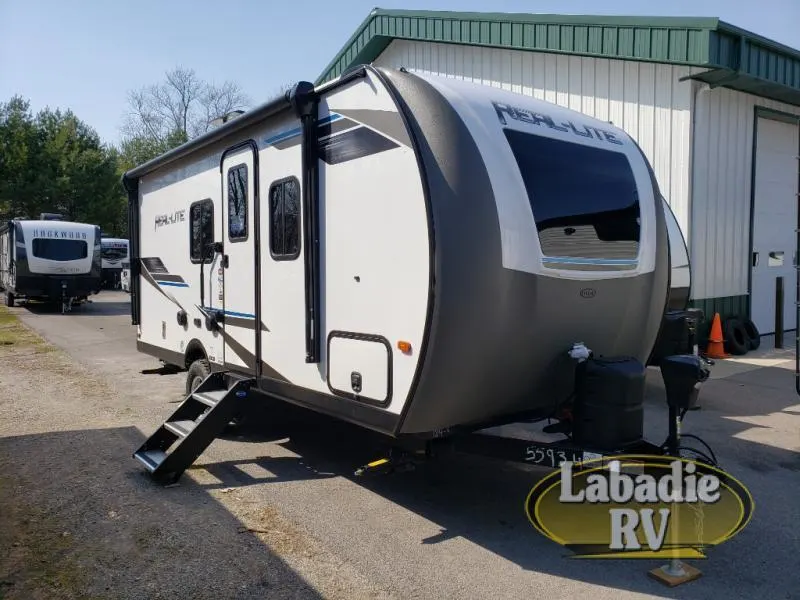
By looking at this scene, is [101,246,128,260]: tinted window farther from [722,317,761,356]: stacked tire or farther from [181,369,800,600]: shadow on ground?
[722,317,761,356]: stacked tire

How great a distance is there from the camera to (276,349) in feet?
17.2

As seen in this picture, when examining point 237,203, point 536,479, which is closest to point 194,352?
point 237,203

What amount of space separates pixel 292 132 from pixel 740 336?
865 centimetres

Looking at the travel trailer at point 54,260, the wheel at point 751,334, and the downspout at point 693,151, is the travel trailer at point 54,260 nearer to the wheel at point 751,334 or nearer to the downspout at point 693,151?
the downspout at point 693,151

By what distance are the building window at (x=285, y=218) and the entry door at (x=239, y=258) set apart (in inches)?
12.0

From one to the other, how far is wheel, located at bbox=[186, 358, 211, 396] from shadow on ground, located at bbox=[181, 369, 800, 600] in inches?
25.4

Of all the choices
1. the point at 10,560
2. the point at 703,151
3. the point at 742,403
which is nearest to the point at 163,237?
the point at 10,560

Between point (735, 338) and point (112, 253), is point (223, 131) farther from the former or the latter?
point (112, 253)

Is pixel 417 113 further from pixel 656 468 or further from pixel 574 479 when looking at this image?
pixel 574 479

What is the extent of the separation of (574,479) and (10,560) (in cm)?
375

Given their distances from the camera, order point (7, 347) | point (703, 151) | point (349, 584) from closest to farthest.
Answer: point (349, 584)
point (703, 151)
point (7, 347)

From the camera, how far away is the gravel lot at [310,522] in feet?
12.3

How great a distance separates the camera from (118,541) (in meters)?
4.32

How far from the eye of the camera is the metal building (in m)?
10.1
